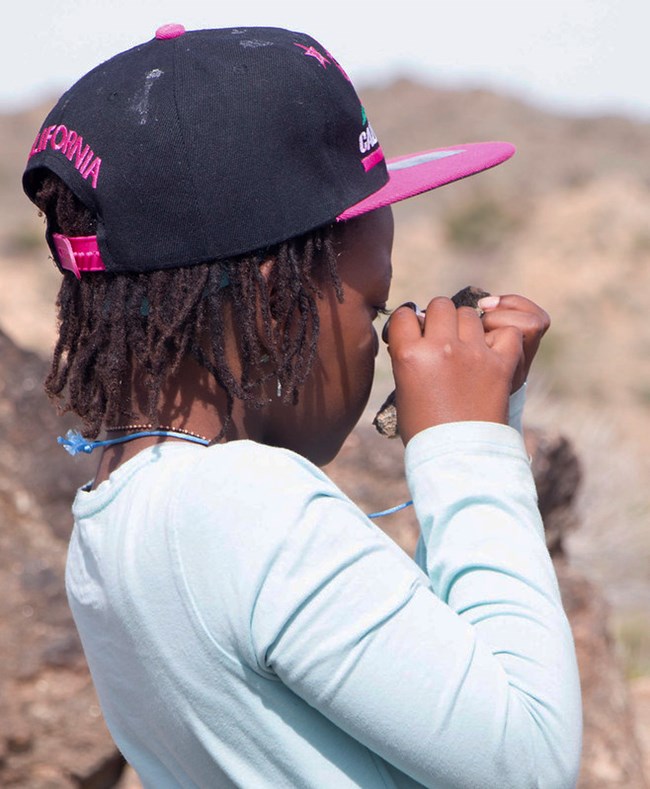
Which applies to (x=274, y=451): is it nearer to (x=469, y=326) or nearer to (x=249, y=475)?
(x=249, y=475)

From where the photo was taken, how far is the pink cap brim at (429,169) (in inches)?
57.0

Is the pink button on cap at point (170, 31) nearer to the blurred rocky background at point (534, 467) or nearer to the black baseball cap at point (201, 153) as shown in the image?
the black baseball cap at point (201, 153)

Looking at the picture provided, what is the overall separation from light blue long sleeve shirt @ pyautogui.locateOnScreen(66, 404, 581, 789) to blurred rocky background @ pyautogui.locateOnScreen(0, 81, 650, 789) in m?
1.90

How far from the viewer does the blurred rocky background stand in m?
3.14

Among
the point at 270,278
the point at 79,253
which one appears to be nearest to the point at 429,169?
the point at 270,278

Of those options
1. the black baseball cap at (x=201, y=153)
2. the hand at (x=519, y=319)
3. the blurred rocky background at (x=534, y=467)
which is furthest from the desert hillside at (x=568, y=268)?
the black baseball cap at (x=201, y=153)

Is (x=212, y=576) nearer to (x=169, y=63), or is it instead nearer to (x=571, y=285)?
(x=169, y=63)

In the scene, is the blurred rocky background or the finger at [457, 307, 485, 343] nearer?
the finger at [457, 307, 485, 343]

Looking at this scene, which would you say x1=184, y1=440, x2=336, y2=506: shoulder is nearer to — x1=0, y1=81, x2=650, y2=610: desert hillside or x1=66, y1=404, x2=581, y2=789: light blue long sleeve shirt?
x1=66, y1=404, x2=581, y2=789: light blue long sleeve shirt

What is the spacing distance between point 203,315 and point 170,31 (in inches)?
14.9

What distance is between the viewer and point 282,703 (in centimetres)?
125

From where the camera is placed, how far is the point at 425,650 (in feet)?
3.80

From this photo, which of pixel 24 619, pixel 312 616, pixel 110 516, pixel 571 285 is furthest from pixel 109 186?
pixel 571 285

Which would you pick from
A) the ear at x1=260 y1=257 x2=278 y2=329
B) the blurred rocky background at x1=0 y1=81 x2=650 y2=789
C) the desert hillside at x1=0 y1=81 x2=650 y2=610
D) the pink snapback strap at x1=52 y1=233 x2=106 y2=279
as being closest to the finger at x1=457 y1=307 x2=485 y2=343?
the ear at x1=260 y1=257 x2=278 y2=329
